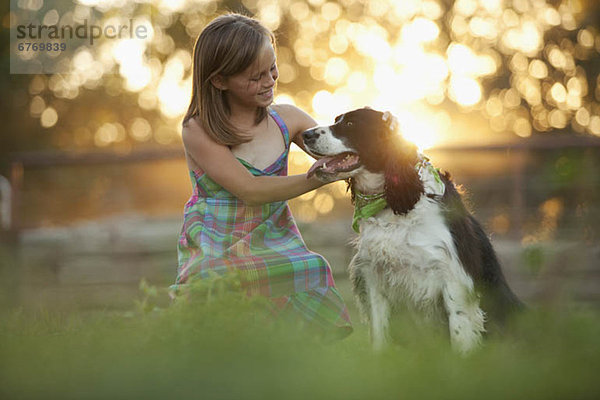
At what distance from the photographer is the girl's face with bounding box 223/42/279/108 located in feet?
11.6

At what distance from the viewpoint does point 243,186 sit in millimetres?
3531

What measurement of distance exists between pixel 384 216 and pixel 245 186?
672 millimetres

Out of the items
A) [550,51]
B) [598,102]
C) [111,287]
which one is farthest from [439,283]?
[550,51]

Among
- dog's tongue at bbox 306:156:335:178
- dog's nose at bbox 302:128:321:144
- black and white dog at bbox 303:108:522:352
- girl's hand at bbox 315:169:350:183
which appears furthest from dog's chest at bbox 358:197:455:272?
dog's nose at bbox 302:128:321:144

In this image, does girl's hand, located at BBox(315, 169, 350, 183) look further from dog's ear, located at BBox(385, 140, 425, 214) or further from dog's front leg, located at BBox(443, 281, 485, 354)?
dog's front leg, located at BBox(443, 281, 485, 354)

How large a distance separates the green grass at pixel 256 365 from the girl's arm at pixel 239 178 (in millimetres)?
1231

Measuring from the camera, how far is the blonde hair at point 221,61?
11.5ft

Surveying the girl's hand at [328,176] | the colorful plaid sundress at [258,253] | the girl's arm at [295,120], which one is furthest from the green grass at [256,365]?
the girl's arm at [295,120]

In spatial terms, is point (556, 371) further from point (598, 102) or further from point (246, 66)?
point (598, 102)

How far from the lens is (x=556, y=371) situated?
1756mm

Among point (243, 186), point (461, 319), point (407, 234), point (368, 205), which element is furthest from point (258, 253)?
point (461, 319)

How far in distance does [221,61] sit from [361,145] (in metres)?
0.77

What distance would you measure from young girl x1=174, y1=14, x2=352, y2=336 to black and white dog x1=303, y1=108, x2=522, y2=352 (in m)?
0.23

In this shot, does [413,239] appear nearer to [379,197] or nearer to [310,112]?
[379,197]
